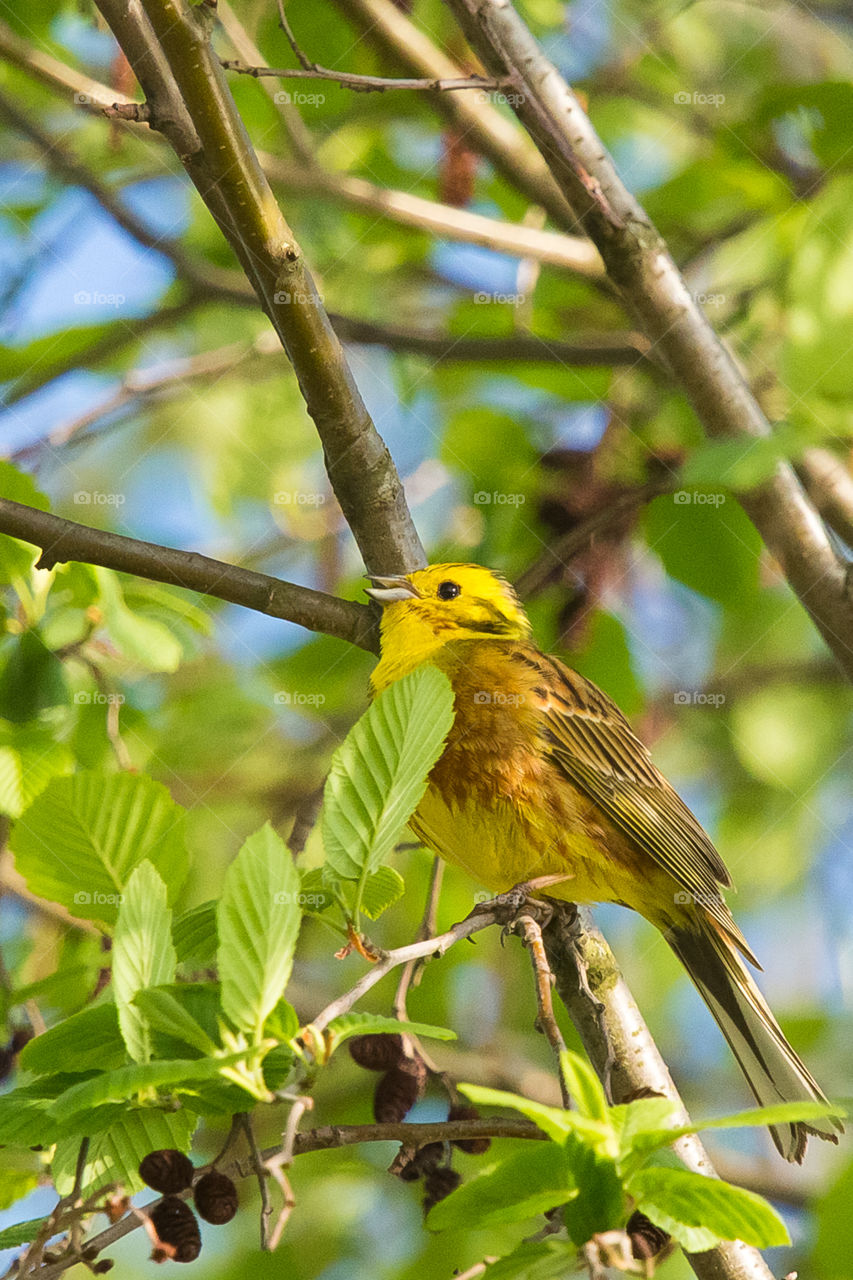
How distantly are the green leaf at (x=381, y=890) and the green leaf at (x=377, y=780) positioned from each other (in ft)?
0.93

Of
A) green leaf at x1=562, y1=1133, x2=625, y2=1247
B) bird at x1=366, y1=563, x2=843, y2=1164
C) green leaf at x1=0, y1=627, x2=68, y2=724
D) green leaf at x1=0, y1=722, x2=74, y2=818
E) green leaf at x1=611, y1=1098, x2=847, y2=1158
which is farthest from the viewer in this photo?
bird at x1=366, y1=563, x2=843, y2=1164

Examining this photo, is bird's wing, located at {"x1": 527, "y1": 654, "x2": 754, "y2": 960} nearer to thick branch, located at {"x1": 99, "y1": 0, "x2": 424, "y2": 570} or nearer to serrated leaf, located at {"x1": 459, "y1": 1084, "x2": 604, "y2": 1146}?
thick branch, located at {"x1": 99, "y1": 0, "x2": 424, "y2": 570}

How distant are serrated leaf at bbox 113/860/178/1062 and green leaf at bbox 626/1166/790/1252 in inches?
24.1

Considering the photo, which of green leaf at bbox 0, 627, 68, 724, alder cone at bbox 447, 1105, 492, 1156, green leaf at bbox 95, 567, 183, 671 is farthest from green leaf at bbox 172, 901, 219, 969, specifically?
green leaf at bbox 95, 567, 183, 671

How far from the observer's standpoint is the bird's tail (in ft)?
10.7

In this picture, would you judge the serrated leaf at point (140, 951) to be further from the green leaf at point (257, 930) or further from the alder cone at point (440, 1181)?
the alder cone at point (440, 1181)

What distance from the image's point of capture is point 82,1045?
163 centimetres

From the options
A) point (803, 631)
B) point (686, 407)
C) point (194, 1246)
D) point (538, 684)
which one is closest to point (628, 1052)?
point (538, 684)

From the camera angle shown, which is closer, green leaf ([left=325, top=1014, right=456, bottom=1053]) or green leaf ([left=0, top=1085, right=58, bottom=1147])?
green leaf ([left=325, top=1014, right=456, bottom=1053])

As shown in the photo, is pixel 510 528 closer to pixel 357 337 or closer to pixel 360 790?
pixel 357 337

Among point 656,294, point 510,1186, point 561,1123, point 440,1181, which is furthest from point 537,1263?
point 656,294

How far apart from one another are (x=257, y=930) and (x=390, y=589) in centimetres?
191

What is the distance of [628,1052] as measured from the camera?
2.76 m

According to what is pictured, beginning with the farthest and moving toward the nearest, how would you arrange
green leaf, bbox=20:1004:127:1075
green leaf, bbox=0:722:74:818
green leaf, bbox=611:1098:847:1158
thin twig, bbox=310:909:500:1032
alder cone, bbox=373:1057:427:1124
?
green leaf, bbox=0:722:74:818 < alder cone, bbox=373:1057:427:1124 < green leaf, bbox=20:1004:127:1075 < thin twig, bbox=310:909:500:1032 < green leaf, bbox=611:1098:847:1158
